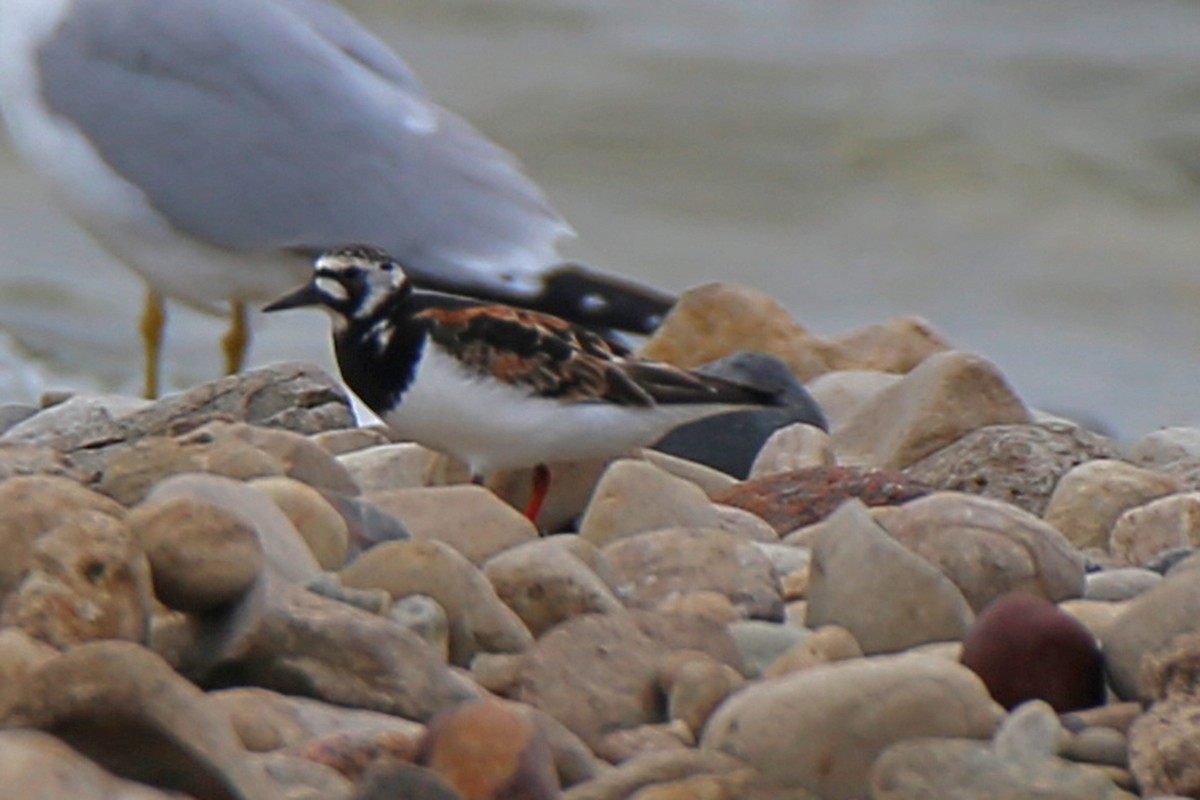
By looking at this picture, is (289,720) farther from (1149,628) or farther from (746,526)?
(746,526)

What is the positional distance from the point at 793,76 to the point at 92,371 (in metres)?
4.64

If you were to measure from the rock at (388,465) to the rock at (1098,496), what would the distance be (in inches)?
45.8

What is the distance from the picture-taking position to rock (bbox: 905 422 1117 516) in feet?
13.8

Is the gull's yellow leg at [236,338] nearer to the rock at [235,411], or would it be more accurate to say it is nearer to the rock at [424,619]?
the rock at [235,411]

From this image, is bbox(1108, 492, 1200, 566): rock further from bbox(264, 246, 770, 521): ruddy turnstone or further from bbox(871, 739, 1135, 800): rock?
bbox(871, 739, 1135, 800): rock

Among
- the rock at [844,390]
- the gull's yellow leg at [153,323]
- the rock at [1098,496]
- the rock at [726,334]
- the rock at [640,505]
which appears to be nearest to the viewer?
the rock at [640,505]

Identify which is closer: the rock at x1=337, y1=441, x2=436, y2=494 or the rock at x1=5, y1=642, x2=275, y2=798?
the rock at x1=5, y1=642, x2=275, y2=798

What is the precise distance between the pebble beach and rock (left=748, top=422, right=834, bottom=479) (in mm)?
519

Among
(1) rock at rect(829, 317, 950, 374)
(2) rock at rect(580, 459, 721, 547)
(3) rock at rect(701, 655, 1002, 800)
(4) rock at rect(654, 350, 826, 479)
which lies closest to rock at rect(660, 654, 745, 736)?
(3) rock at rect(701, 655, 1002, 800)

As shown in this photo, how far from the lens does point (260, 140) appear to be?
20.2 feet

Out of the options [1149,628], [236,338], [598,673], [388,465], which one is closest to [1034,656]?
[1149,628]

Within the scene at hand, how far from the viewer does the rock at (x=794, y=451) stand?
14.3ft

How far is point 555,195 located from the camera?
11.6 metres

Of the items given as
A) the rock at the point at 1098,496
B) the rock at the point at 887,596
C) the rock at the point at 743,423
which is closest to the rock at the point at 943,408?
the rock at the point at 743,423
